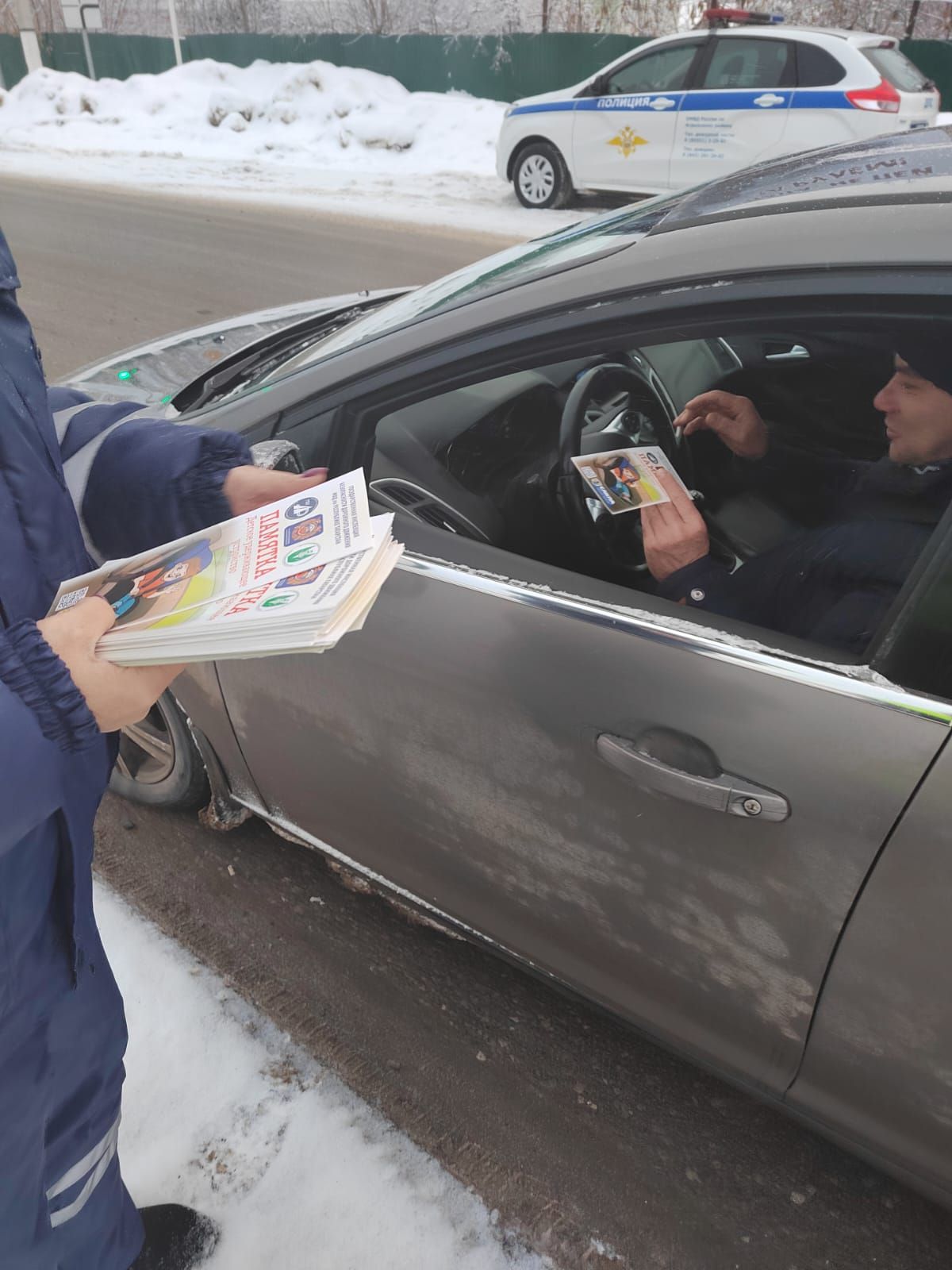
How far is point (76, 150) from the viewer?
16625 millimetres

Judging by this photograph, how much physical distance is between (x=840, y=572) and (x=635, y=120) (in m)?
9.31

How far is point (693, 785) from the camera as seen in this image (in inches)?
49.3

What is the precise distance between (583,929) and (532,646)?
1.64 ft

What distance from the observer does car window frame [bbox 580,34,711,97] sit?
29.0 feet

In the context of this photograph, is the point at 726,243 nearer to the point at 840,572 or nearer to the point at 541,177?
the point at 840,572

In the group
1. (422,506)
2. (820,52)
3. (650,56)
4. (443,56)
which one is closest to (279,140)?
(443,56)

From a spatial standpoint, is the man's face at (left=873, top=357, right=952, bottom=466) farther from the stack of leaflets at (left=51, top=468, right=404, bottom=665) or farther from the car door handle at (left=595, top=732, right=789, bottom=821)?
the stack of leaflets at (left=51, top=468, right=404, bottom=665)

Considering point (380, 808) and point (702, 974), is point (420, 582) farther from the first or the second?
point (702, 974)

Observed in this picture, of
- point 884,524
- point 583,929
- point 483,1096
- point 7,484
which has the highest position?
point 7,484

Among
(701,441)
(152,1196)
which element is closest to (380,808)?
(152,1196)

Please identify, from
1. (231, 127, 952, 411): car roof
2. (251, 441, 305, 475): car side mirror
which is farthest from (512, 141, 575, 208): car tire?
A: (251, 441, 305, 475): car side mirror

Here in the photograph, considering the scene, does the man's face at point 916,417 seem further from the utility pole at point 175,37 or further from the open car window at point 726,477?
the utility pole at point 175,37

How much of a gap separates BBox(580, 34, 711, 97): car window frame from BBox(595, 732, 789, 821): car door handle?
957 cm

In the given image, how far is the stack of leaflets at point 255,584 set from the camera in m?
0.82
